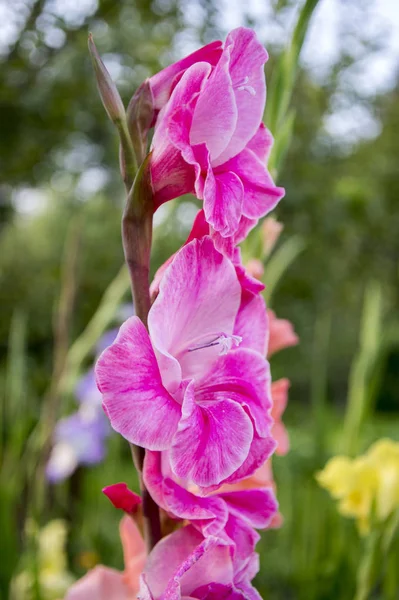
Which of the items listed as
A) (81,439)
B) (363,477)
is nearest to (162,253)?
(81,439)

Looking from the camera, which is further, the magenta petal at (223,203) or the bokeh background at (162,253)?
the bokeh background at (162,253)

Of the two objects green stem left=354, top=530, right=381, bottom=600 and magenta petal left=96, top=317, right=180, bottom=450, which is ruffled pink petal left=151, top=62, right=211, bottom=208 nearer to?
magenta petal left=96, top=317, right=180, bottom=450

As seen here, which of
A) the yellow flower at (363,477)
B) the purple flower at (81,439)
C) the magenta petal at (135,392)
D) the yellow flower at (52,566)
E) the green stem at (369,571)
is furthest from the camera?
the purple flower at (81,439)

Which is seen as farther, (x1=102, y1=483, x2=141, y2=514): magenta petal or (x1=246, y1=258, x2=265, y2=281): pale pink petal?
(x1=246, y1=258, x2=265, y2=281): pale pink petal

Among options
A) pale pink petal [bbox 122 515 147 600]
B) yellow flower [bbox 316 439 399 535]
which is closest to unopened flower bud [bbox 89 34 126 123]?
pale pink petal [bbox 122 515 147 600]

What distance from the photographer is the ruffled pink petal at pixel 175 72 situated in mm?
369

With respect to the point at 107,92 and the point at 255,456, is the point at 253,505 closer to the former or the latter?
the point at 255,456

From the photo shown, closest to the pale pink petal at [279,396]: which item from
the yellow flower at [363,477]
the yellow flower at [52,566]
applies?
the yellow flower at [363,477]

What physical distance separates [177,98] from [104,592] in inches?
11.5

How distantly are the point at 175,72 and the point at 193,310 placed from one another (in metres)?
0.13

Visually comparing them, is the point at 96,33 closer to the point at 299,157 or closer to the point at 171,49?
the point at 171,49

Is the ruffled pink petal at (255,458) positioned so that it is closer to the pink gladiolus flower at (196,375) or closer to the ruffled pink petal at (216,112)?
the pink gladiolus flower at (196,375)

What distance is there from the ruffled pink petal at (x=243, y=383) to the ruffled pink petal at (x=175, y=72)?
140mm

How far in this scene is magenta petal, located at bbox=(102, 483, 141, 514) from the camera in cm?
35
